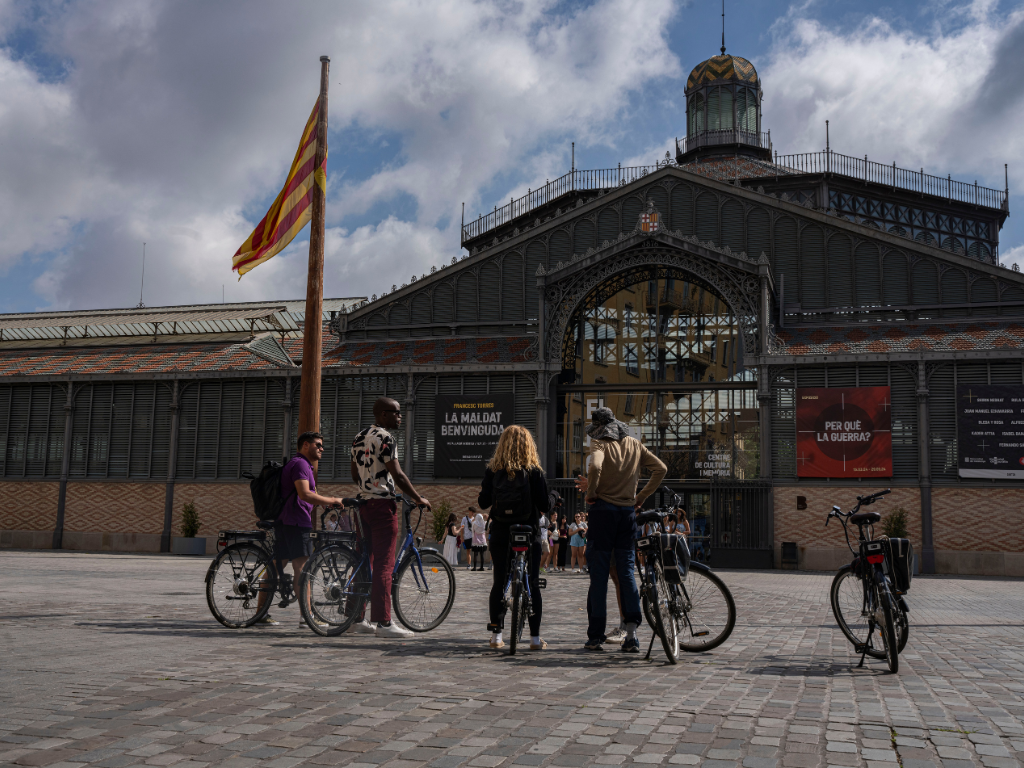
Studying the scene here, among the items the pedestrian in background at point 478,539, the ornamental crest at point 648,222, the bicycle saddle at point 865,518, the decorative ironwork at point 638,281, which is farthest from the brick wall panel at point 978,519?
the bicycle saddle at point 865,518

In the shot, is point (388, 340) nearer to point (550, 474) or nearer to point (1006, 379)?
point (550, 474)

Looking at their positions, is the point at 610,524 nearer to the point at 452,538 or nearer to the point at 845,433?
the point at 452,538

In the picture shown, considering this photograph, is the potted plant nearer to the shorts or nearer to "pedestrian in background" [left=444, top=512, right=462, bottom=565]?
"pedestrian in background" [left=444, top=512, right=462, bottom=565]

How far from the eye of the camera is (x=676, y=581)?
7262 millimetres

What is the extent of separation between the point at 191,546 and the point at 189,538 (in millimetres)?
396

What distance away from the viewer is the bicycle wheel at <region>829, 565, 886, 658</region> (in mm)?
7117

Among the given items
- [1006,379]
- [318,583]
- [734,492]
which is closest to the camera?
[318,583]

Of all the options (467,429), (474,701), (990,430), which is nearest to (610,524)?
(474,701)

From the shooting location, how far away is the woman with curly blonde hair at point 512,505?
25.5 feet

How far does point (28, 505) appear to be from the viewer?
34.6 m

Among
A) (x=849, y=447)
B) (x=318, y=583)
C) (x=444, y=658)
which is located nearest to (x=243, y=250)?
(x=318, y=583)

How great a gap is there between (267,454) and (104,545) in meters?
6.97

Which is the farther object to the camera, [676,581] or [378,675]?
[676,581]

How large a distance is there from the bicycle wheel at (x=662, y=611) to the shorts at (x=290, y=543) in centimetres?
349
